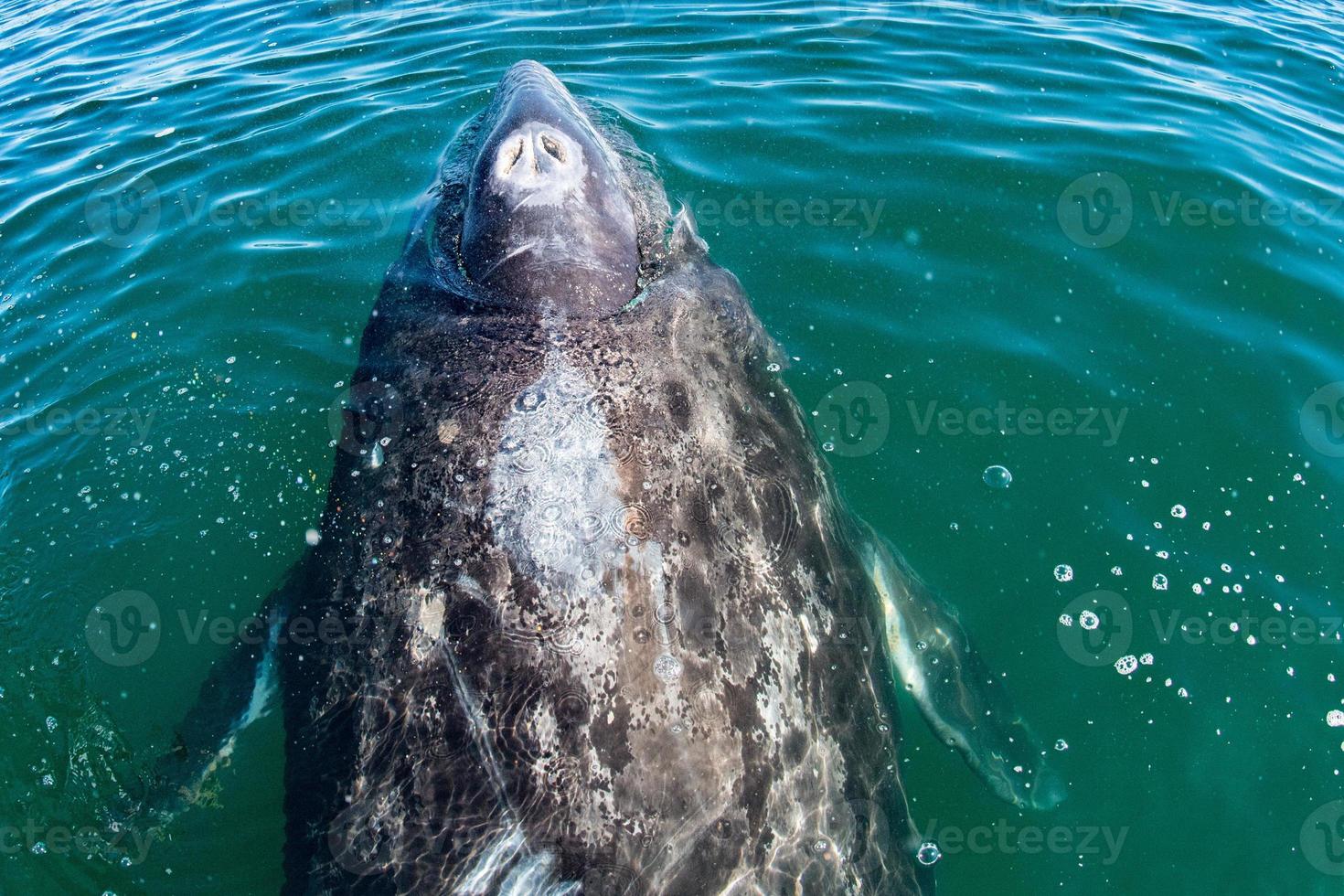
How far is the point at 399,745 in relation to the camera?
4.41m

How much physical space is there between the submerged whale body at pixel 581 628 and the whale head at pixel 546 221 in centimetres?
3

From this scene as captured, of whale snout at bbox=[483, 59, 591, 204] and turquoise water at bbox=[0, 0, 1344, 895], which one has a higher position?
whale snout at bbox=[483, 59, 591, 204]

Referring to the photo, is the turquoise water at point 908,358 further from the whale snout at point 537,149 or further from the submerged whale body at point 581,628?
the whale snout at point 537,149

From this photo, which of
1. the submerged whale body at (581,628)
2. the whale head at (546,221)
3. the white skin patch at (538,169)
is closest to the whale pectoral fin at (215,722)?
the submerged whale body at (581,628)

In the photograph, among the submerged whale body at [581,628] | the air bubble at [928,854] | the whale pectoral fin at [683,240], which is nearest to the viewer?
the submerged whale body at [581,628]

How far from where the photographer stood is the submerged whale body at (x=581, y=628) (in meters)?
4.26

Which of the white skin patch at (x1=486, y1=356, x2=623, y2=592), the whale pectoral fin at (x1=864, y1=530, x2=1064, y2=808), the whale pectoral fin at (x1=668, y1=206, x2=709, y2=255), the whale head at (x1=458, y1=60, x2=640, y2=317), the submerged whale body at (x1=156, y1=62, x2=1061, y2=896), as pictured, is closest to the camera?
the submerged whale body at (x1=156, y1=62, x2=1061, y2=896)

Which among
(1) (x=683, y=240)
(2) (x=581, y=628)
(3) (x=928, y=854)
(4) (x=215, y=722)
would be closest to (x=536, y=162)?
(1) (x=683, y=240)

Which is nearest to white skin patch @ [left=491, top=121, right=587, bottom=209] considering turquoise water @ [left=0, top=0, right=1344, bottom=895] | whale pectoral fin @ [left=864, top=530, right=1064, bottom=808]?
turquoise water @ [left=0, top=0, right=1344, bottom=895]

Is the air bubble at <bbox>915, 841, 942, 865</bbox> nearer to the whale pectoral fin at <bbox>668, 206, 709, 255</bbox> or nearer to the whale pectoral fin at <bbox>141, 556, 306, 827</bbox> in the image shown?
the whale pectoral fin at <bbox>141, 556, 306, 827</bbox>

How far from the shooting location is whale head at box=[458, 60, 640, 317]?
6.16m

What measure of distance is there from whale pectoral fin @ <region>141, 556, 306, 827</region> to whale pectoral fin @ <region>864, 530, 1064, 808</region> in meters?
3.95

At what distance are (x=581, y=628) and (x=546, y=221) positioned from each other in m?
3.25

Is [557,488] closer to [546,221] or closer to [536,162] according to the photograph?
[546,221]
